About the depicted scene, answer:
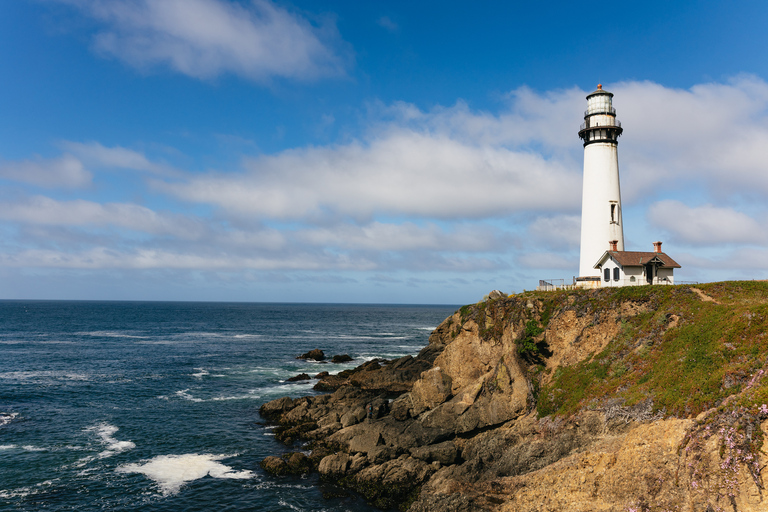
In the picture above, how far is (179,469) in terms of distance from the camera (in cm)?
2966

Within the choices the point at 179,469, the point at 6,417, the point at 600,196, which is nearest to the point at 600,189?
the point at 600,196

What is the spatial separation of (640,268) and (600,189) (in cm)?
849

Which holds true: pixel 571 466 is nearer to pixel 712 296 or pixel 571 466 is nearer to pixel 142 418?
pixel 712 296

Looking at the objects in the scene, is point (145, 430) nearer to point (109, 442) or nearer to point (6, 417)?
point (109, 442)

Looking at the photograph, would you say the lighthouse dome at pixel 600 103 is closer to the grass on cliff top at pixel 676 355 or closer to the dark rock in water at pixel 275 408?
the grass on cliff top at pixel 676 355

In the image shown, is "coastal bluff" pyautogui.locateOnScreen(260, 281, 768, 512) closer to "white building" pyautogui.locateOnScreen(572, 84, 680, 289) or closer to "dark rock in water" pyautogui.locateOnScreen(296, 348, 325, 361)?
"white building" pyautogui.locateOnScreen(572, 84, 680, 289)

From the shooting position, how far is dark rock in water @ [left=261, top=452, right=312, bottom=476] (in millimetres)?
29281

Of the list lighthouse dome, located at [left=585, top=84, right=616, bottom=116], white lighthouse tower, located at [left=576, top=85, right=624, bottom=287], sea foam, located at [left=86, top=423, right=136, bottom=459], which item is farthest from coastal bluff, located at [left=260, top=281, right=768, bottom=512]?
lighthouse dome, located at [left=585, top=84, right=616, bottom=116]

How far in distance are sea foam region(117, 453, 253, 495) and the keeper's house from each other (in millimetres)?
34069

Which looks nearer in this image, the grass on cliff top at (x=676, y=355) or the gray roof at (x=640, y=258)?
the grass on cliff top at (x=676, y=355)

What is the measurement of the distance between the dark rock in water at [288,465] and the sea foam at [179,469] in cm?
121

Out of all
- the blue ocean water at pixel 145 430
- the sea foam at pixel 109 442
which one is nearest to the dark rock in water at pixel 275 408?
the blue ocean water at pixel 145 430

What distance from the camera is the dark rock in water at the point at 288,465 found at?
96.1 feet

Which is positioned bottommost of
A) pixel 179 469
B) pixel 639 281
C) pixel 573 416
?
pixel 179 469
